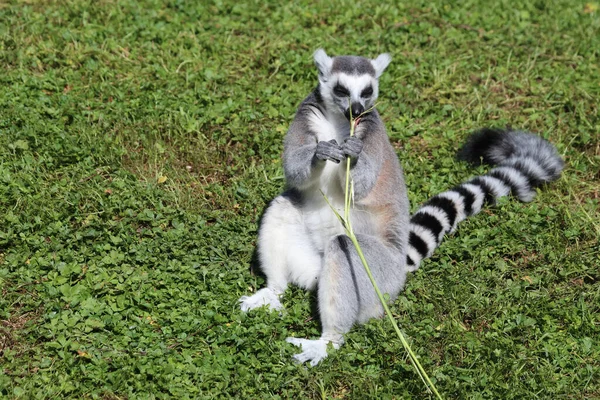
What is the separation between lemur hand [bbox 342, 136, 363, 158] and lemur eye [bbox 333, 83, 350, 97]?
15.4 inches

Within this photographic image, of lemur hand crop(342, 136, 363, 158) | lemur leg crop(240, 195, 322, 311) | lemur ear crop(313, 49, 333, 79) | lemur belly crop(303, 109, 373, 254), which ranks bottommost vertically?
lemur leg crop(240, 195, 322, 311)

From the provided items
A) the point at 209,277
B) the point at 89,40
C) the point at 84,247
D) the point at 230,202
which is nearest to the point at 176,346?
the point at 209,277

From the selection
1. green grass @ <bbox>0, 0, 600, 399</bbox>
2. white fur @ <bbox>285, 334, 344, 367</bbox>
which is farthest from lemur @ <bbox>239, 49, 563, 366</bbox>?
green grass @ <bbox>0, 0, 600, 399</bbox>

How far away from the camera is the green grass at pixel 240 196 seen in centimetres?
404

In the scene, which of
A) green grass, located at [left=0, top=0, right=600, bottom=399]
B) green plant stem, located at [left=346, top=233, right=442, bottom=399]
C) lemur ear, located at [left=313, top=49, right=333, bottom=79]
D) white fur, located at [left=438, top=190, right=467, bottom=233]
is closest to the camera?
green plant stem, located at [left=346, top=233, right=442, bottom=399]

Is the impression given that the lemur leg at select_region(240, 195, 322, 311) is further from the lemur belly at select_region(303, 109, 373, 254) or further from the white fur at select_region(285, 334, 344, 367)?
the white fur at select_region(285, 334, 344, 367)

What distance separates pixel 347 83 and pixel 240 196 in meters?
1.43

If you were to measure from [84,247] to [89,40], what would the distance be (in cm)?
281

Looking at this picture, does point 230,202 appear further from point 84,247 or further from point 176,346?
point 176,346

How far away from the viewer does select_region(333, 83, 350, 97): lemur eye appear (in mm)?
4590

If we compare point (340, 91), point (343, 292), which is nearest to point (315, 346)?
point (343, 292)

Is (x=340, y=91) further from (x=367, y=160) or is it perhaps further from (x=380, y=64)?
(x=380, y=64)

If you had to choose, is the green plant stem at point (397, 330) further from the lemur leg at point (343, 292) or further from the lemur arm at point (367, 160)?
the lemur arm at point (367, 160)

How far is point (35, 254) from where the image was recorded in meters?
4.68
